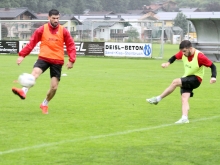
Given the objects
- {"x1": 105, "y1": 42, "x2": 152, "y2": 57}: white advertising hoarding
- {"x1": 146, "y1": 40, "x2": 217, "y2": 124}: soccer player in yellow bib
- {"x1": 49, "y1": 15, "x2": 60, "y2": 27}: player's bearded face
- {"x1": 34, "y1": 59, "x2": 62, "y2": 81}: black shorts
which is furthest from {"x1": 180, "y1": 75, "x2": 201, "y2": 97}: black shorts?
{"x1": 105, "y1": 42, "x2": 152, "y2": 57}: white advertising hoarding

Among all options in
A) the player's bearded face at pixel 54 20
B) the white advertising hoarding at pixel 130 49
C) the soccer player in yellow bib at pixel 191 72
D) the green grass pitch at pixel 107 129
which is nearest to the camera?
the green grass pitch at pixel 107 129

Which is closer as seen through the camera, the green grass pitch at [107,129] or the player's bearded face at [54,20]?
the green grass pitch at [107,129]

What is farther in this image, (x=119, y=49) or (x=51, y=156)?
(x=119, y=49)

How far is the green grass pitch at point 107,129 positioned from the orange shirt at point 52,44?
45.8 inches

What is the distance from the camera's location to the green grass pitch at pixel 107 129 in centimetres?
841

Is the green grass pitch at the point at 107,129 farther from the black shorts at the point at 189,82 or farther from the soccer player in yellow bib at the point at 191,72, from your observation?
the black shorts at the point at 189,82

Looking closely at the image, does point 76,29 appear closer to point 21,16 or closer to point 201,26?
point 201,26

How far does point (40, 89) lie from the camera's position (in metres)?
18.1

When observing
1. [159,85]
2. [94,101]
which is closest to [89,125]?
[94,101]

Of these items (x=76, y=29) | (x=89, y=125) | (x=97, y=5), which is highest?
(x=89, y=125)

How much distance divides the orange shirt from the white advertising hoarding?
82.1ft

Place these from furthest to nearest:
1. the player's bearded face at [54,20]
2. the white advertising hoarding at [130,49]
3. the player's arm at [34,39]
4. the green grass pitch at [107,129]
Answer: the white advertising hoarding at [130,49], the player's arm at [34,39], the player's bearded face at [54,20], the green grass pitch at [107,129]

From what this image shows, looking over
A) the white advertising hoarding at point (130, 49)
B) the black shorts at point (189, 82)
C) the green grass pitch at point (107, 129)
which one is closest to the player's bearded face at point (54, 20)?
the green grass pitch at point (107, 129)

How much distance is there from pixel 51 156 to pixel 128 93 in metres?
8.93
